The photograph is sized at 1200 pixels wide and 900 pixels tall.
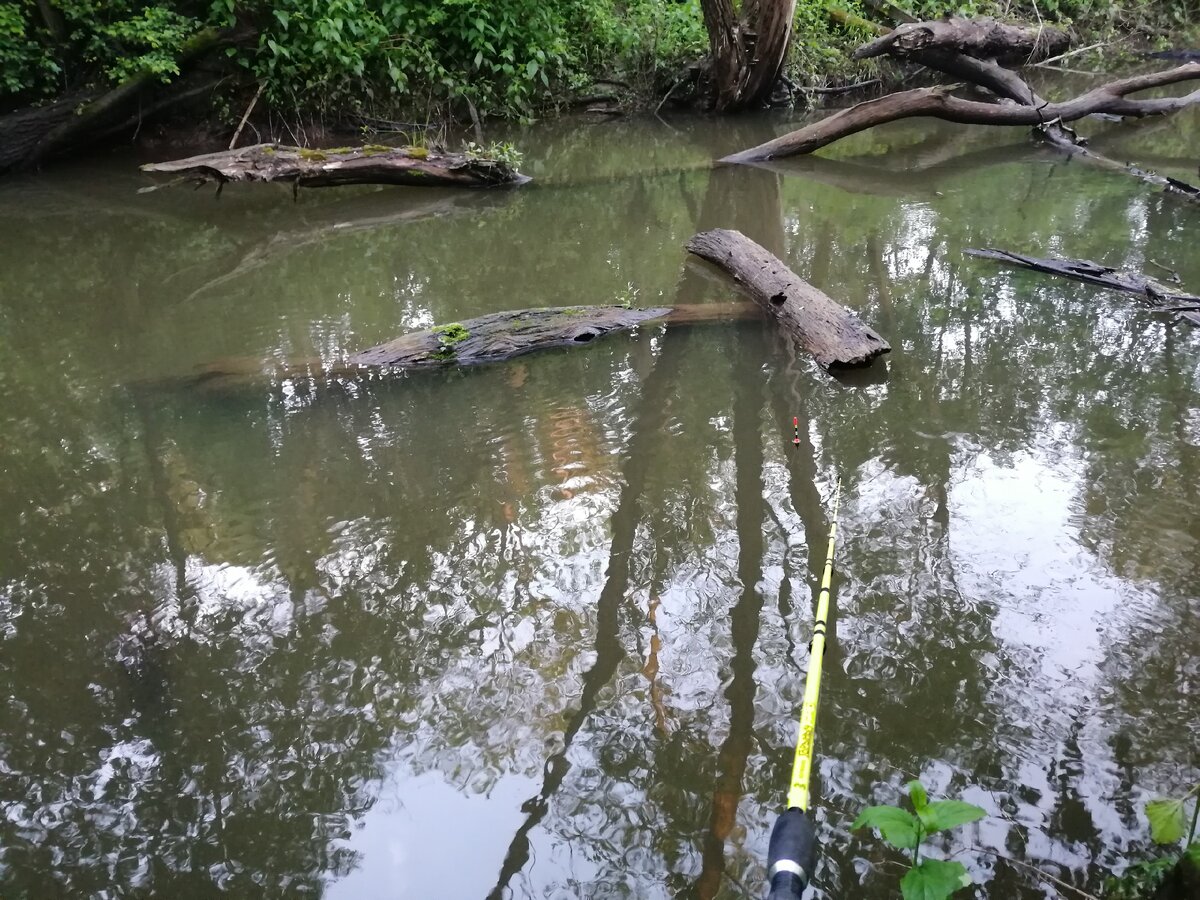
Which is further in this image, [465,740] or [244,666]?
[244,666]

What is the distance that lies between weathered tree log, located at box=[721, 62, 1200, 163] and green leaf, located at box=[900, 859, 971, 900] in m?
9.76

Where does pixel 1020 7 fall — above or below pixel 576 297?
above

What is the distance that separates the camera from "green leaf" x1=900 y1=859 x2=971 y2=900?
5.34 ft

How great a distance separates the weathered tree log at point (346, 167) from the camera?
8.55 metres

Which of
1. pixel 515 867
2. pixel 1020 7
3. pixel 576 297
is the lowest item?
pixel 515 867

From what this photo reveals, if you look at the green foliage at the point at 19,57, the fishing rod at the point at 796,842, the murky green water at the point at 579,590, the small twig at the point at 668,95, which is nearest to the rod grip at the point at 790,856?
the fishing rod at the point at 796,842

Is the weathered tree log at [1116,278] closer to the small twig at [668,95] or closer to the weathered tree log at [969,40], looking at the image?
the weathered tree log at [969,40]

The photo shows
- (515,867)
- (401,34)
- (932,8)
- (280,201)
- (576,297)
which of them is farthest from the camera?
(932,8)

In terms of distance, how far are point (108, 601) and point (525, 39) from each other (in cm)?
1189

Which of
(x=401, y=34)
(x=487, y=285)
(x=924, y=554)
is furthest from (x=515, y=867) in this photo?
(x=401, y=34)

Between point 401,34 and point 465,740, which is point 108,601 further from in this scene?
point 401,34

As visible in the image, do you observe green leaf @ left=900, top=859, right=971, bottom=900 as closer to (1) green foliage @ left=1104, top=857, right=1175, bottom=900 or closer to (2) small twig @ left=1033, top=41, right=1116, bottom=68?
(1) green foliage @ left=1104, top=857, right=1175, bottom=900

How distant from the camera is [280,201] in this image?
9383 millimetres

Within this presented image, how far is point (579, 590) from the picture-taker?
129 inches
